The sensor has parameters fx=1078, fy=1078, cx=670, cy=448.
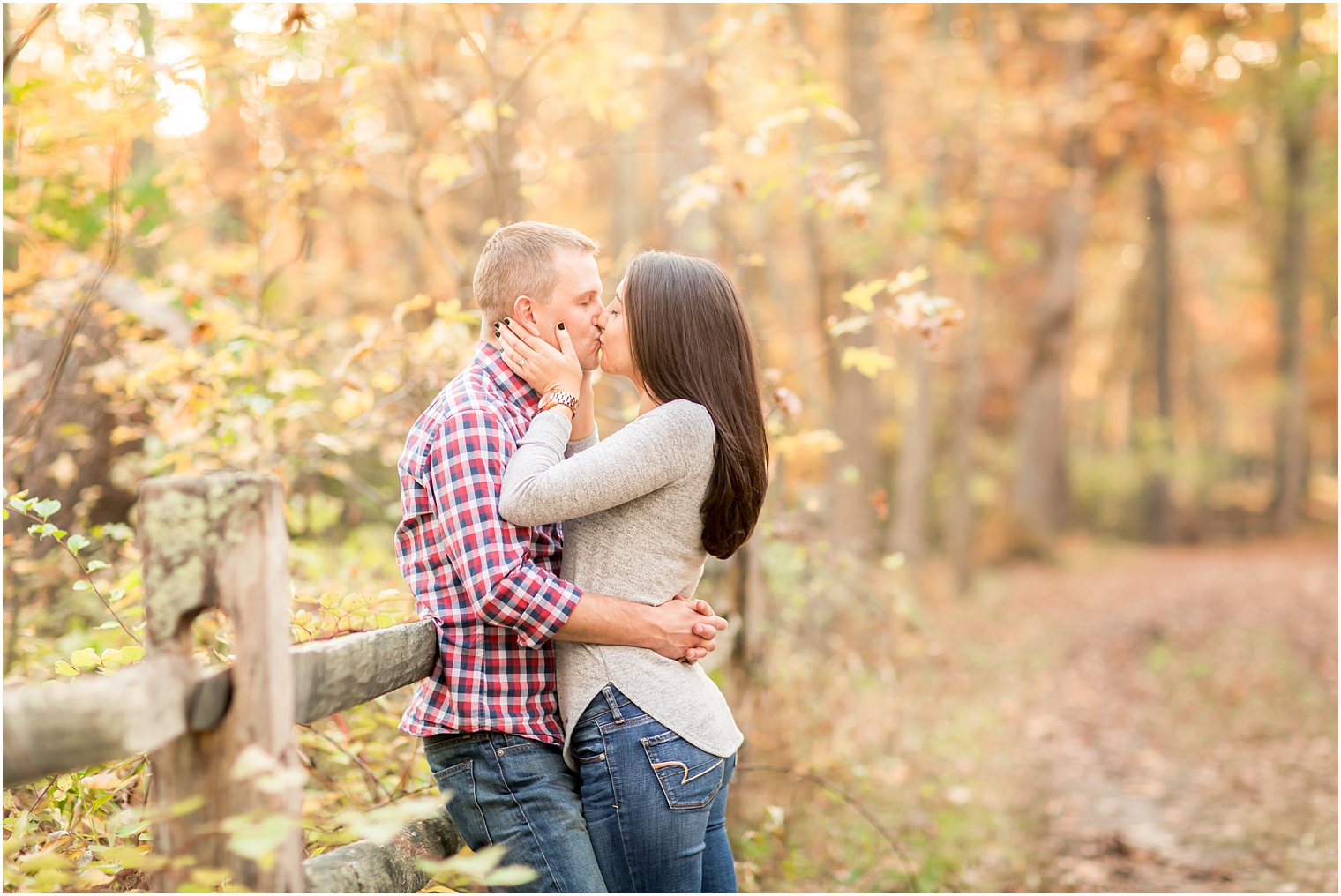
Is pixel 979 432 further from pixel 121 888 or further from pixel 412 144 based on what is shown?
pixel 121 888

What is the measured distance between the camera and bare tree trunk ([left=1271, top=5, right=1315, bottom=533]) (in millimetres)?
19578

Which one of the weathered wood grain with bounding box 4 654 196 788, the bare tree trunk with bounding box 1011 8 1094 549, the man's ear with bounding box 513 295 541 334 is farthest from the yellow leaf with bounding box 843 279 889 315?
the bare tree trunk with bounding box 1011 8 1094 549

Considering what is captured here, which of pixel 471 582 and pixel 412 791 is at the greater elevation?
pixel 471 582

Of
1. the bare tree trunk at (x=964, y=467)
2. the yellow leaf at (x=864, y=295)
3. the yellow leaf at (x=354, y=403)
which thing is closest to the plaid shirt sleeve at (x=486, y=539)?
the yellow leaf at (x=864, y=295)

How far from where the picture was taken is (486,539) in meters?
2.38

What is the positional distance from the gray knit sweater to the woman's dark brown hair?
0.05 metres

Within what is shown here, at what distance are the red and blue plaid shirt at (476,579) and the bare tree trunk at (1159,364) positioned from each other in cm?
2130

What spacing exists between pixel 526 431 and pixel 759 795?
351 centimetres

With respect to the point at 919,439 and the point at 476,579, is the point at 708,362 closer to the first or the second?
the point at 476,579

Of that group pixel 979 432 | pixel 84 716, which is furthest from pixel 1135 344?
pixel 84 716

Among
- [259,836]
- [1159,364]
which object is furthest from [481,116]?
[1159,364]

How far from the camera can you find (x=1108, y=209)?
22.8 metres

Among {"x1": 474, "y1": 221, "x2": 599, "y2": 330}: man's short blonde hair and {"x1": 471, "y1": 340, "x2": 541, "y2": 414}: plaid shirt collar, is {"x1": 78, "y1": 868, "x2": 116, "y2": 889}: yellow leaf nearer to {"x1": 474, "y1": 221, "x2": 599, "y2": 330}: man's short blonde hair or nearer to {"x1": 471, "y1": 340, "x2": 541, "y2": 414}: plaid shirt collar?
{"x1": 471, "y1": 340, "x2": 541, "y2": 414}: plaid shirt collar

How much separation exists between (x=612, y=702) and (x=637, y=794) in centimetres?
21
